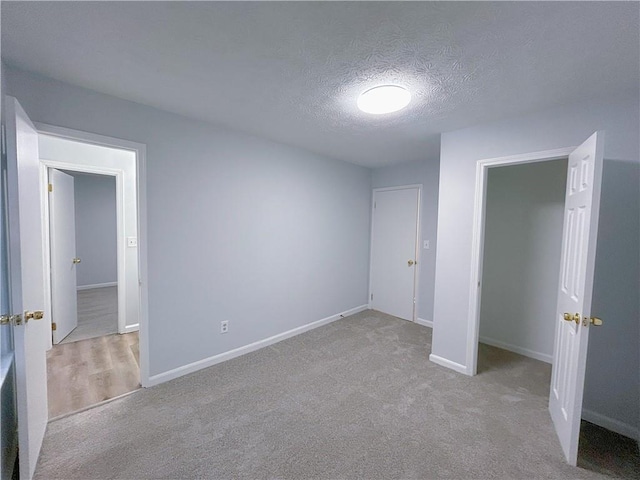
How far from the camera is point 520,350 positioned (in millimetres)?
3064

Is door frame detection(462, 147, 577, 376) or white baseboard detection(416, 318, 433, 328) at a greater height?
door frame detection(462, 147, 577, 376)

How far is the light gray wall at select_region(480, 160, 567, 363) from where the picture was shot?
285cm

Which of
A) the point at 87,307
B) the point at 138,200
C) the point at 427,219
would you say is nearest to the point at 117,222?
the point at 138,200

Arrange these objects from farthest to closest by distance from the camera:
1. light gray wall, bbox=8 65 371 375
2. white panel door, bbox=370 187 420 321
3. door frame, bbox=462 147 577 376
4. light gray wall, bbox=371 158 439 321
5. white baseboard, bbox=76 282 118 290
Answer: white baseboard, bbox=76 282 118 290, white panel door, bbox=370 187 420 321, light gray wall, bbox=371 158 439 321, door frame, bbox=462 147 577 376, light gray wall, bbox=8 65 371 375

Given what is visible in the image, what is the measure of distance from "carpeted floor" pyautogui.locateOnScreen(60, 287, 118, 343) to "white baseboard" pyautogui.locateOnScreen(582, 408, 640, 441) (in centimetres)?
489

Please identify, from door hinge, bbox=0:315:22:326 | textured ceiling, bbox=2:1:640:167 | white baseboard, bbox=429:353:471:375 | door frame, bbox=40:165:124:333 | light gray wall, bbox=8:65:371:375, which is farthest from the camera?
door frame, bbox=40:165:124:333

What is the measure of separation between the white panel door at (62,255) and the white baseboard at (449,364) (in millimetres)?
4183

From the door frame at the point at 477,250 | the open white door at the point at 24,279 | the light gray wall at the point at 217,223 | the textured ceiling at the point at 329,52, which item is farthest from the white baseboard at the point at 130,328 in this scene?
the door frame at the point at 477,250

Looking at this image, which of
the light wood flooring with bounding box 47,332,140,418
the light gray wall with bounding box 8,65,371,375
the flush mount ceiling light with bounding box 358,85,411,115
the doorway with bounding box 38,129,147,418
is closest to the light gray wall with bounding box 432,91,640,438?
the flush mount ceiling light with bounding box 358,85,411,115

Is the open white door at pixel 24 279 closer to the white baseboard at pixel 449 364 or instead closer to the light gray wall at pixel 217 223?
the light gray wall at pixel 217 223

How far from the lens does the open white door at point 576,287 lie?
155 centimetres

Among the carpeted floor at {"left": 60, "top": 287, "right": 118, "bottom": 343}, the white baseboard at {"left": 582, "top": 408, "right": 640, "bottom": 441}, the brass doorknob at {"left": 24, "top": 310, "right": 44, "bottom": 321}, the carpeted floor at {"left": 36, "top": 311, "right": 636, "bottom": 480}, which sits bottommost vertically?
the carpeted floor at {"left": 60, "top": 287, "right": 118, "bottom": 343}

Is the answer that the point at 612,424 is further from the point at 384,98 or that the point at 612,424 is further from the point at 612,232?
the point at 384,98

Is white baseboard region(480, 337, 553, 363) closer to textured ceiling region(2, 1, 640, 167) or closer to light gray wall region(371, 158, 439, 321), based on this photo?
light gray wall region(371, 158, 439, 321)
